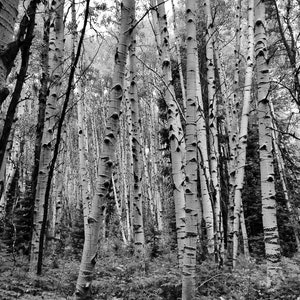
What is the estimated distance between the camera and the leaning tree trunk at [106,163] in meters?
2.44

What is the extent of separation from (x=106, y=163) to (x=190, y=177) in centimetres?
113

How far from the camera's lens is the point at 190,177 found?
3355 mm

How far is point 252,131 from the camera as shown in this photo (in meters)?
14.4

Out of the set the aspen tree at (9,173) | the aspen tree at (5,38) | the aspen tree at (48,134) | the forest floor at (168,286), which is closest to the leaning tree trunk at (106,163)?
the aspen tree at (5,38)

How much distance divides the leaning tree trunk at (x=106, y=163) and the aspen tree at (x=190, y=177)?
102 cm

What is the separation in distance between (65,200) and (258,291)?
68.5ft

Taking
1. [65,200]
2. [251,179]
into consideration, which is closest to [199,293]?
[251,179]

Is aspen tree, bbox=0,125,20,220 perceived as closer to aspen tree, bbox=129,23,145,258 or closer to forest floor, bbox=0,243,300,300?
aspen tree, bbox=129,23,145,258

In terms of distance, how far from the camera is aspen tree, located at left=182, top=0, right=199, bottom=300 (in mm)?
3117

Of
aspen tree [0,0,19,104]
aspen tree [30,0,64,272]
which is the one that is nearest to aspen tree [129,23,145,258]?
aspen tree [30,0,64,272]

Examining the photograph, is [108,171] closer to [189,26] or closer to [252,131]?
[189,26]

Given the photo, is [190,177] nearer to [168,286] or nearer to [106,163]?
[106,163]

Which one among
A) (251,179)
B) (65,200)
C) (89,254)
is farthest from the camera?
(65,200)

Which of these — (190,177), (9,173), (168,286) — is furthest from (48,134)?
(9,173)
